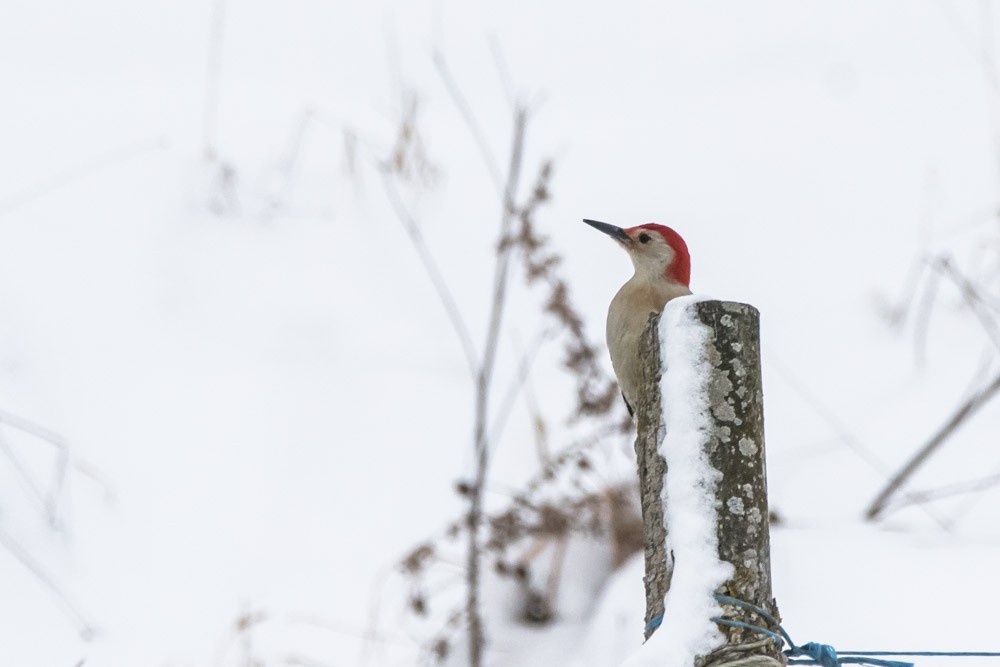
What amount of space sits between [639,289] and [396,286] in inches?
103

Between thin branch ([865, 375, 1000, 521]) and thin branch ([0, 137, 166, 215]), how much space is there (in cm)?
339

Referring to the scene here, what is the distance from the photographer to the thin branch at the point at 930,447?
370 centimetres

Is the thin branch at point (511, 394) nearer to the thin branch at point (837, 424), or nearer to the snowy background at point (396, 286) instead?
the snowy background at point (396, 286)

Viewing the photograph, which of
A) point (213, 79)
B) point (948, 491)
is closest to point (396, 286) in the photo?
point (213, 79)

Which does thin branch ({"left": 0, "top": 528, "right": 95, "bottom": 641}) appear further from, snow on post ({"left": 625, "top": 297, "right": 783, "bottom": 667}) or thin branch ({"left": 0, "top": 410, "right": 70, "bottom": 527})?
snow on post ({"left": 625, "top": 297, "right": 783, "bottom": 667})

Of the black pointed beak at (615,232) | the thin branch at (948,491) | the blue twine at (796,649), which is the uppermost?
the black pointed beak at (615,232)

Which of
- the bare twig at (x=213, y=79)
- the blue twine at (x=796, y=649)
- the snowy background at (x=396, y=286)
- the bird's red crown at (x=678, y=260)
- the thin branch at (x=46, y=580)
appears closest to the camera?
the blue twine at (x=796, y=649)

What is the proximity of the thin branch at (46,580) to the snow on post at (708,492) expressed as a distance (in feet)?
7.57

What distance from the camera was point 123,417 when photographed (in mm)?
3992

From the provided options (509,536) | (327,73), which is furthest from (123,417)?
(327,73)

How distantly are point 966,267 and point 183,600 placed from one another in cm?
358

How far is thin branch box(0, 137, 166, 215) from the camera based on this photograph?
4.71 meters

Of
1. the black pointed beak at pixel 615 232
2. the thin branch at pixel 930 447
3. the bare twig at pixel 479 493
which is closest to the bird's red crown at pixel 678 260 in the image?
the black pointed beak at pixel 615 232

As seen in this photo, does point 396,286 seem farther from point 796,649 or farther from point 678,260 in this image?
point 796,649
